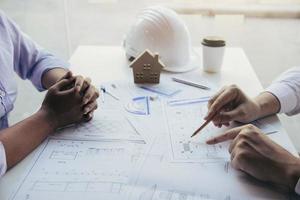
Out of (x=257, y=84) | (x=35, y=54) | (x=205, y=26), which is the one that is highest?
(x=35, y=54)

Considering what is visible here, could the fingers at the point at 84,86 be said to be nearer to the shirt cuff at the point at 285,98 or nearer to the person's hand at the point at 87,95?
the person's hand at the point at 87,95

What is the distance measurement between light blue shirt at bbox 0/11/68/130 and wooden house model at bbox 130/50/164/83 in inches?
8.9

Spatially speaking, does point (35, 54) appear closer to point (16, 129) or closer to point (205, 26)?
point (16, 129)

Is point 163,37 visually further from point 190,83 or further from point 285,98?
point 285,98

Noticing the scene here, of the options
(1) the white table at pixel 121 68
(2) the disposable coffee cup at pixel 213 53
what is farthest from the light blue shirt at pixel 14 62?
(2) the disposable coffee cup at pixel 213 53

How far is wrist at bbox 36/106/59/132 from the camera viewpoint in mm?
787

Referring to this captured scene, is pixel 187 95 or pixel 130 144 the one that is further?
pixel 187 95

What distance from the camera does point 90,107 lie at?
2.81 feet

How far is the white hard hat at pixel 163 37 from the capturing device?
1.11m

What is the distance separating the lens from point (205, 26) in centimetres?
256

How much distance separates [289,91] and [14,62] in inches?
30.5

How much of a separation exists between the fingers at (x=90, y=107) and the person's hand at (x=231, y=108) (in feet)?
0.91

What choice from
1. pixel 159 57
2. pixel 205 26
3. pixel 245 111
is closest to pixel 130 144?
pixel 245 111

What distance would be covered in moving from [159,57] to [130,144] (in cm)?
42
